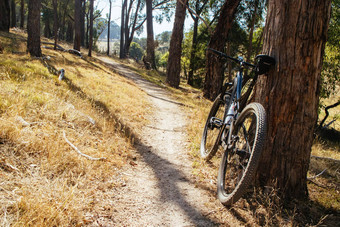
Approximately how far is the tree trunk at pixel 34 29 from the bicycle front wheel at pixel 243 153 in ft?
32.3

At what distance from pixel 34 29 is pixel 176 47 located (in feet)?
23.0

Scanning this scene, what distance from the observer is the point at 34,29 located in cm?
969

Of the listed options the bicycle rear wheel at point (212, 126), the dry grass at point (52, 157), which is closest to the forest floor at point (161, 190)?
the dry grass at point (52, 157)

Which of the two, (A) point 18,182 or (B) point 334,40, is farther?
(B) point 334,40

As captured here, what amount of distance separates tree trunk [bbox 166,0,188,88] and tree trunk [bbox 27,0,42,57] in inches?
261

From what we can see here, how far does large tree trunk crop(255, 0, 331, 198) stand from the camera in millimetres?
2689

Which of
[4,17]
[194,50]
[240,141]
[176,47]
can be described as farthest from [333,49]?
[4,17]

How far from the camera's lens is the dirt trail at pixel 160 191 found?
8.09ft

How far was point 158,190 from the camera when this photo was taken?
3043 millimetres

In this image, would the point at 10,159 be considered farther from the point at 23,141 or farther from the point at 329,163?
the point at 329,163

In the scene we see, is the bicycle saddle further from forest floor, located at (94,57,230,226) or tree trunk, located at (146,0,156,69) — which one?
tree trunk, located at (146,0,156,69)

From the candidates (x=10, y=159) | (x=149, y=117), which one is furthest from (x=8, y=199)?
(x=149, y=117)

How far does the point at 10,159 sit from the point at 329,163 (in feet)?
16.5

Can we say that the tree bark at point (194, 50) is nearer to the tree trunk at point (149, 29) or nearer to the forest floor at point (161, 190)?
the tree trunk at point (149, 29)
